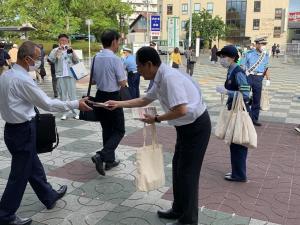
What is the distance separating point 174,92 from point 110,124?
2.16 metres

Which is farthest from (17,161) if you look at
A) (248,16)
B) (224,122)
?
(248,16)

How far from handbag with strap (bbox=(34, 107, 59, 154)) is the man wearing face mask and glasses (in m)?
4.16

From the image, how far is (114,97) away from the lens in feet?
16.6

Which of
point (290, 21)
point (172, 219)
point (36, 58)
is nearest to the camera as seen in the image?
Result: point (36, 58)

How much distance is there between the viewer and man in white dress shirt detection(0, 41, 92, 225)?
3.24 m

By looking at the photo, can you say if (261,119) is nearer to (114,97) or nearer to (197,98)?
(114,97)

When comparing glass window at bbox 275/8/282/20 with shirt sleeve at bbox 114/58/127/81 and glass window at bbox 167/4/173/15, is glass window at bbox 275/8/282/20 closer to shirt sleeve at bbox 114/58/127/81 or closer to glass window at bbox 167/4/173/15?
glass window at bbox 167/4/173/15

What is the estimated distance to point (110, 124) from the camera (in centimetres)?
504

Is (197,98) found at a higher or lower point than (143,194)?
higher

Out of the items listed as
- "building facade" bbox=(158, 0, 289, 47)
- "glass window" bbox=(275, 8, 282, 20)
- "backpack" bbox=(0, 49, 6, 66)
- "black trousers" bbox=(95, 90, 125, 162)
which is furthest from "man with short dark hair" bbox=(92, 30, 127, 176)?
"glass window" bbox=(275, 8, 282, 20)

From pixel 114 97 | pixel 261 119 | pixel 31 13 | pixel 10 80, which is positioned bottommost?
pixel 261 119

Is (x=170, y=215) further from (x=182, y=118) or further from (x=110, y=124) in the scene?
(x=110, y=124)

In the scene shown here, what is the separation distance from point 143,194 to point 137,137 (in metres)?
2.65

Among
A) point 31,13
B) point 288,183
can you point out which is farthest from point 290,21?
point 288,183
